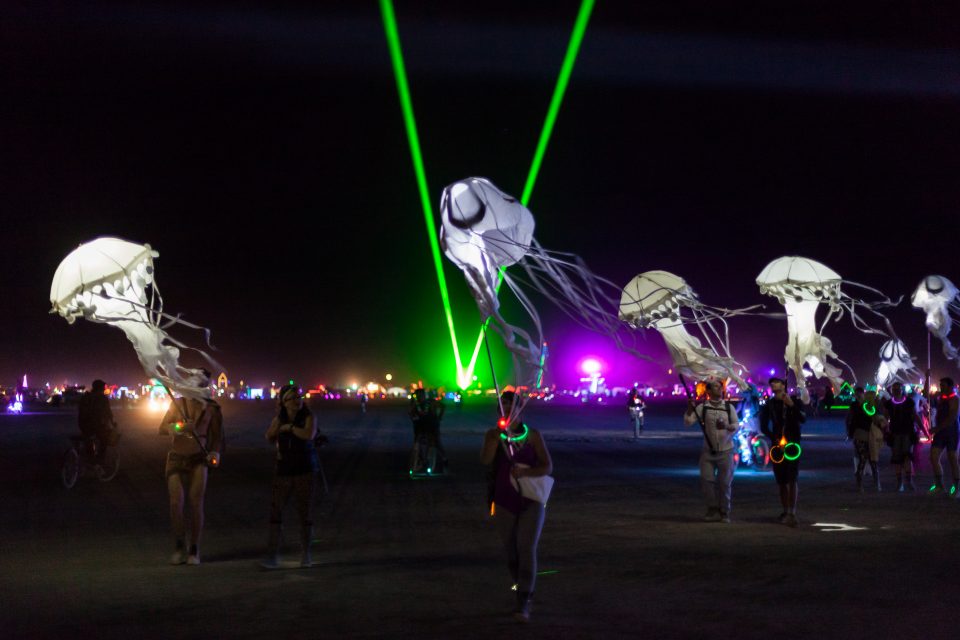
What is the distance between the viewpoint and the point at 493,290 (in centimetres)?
953

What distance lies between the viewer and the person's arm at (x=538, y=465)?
8.74 metres

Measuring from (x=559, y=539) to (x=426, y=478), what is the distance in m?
8.37

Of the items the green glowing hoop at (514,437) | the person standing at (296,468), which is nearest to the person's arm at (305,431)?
the person standing at (296,468)

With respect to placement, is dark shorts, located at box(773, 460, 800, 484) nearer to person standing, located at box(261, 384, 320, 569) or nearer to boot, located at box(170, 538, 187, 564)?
person standing, located at box(261, 384, 320, 569)

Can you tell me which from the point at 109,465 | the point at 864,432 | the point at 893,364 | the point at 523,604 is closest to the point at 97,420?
the point at 109,465

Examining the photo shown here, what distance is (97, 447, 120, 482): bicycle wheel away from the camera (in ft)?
65.6

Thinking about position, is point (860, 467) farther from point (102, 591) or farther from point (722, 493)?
point (102, 591)

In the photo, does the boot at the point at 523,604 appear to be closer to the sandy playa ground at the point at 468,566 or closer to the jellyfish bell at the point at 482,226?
the sandy playa ground at the point at 468,566

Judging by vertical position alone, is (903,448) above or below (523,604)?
above

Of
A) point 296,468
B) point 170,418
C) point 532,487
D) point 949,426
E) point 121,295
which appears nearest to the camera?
point 532,487

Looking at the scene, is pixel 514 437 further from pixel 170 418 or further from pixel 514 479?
pixel 170 418

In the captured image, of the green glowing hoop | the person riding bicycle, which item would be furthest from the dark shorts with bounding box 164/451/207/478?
the person riding bicycle

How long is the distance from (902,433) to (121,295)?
12743mm

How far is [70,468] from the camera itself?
1883 cm
